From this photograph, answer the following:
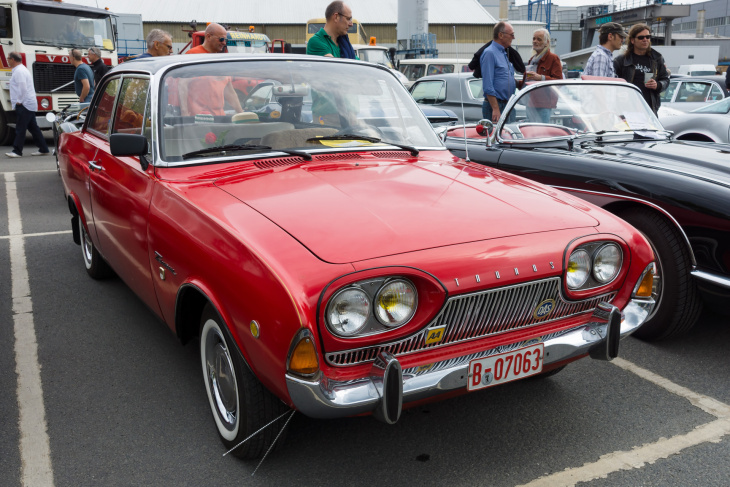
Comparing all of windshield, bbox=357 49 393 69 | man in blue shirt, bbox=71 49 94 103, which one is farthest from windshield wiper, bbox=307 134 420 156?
windshield, bbox=357 49 393 69

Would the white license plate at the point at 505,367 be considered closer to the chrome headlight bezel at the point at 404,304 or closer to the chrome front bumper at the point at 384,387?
the chrome front bumper at the point at 384,387

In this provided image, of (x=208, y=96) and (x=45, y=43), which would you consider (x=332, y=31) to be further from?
(x=45, y=43)

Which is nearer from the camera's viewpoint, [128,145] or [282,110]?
[128,145]

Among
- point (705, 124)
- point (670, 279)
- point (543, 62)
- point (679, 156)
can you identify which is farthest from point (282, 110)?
point (705, 124)

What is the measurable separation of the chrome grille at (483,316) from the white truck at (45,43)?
12358 millimetres

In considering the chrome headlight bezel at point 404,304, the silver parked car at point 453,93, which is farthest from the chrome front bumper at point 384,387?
the silver parked car at point 453,93

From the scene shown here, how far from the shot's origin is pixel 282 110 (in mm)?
3408

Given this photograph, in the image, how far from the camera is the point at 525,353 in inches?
92.4

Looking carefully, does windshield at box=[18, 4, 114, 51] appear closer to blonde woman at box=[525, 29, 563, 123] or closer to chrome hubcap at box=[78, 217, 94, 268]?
chrome hubcap at box=[78, 217, 94, 268]

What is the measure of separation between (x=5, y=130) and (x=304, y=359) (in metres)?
13.0

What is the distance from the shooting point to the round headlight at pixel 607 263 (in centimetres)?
255

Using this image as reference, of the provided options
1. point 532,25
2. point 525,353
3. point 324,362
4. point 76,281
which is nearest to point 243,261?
point 324,362

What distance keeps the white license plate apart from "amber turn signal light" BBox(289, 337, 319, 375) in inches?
22.1

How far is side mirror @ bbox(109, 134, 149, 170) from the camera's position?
120 inches
